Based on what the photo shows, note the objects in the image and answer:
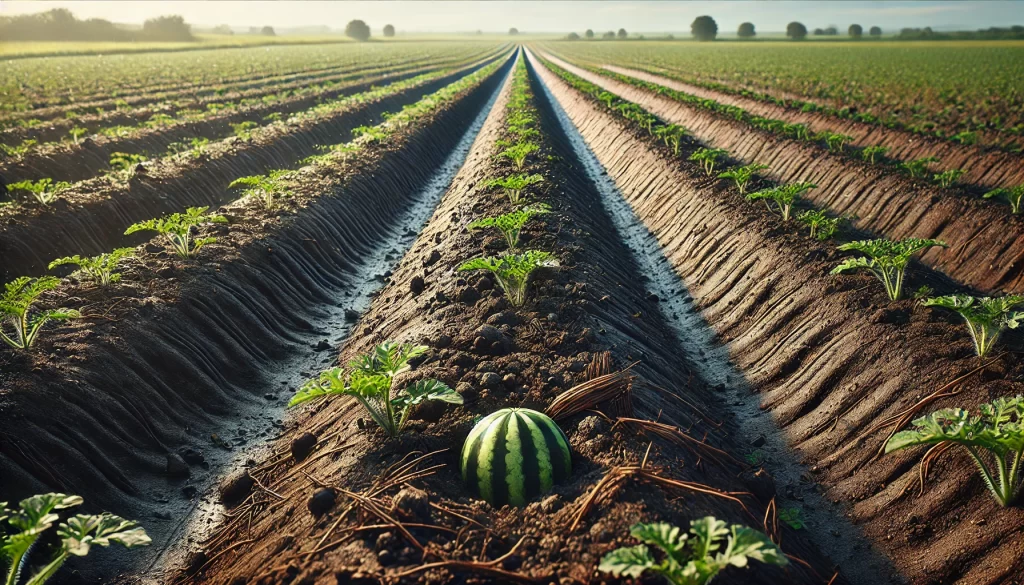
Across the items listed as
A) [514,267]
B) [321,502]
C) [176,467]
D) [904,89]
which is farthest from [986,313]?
[904,89]

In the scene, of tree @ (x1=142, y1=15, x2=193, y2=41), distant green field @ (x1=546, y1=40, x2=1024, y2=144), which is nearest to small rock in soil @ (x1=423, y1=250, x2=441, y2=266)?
distant green field @ (x1=546, y1=40, x2=1024, y2=144)

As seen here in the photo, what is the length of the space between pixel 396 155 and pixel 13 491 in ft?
40.9

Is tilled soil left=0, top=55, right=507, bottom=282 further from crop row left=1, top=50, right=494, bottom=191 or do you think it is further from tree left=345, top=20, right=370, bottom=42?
tree left=345, top=20, right=370, bottom=42

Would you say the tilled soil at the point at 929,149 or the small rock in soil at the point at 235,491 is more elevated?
the tilled soil at the point at 929,149

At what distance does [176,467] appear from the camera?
5.73m

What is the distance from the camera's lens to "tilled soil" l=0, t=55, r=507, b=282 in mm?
10039

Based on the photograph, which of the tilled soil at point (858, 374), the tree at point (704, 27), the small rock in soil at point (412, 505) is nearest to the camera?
the small rock in soil at point (412, 505)

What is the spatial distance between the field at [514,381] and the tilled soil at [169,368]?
3cm

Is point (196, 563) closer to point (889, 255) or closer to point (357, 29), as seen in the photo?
point (889, 255)

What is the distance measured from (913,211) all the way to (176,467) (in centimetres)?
1180

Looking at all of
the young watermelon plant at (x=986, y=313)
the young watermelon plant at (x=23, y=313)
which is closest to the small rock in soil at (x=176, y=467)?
the young watermelon plant at (x=23, y=313)

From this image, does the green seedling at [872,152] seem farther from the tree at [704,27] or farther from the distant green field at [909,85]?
the tree at [704,27]

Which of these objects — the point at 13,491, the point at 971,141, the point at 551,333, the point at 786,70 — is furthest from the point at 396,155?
the point at 786,70

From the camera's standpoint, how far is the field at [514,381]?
382 centimetres
